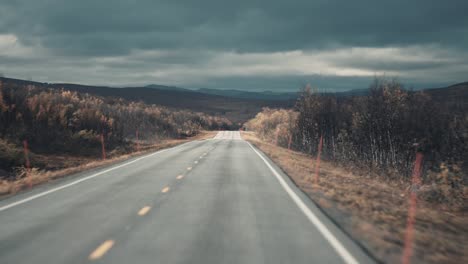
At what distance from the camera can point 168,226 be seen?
752 cm

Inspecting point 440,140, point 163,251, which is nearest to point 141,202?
point 163,251

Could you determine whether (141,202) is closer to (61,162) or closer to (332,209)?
(332,209)

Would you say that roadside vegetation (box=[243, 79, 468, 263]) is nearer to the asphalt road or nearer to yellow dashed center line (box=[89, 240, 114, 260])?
the asphalt road

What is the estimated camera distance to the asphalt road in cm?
581

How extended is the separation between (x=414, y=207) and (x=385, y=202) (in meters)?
0.74

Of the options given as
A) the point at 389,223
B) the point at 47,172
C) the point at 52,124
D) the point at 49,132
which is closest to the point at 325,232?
the point at 389,223

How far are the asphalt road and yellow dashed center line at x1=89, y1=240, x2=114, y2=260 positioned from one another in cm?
1

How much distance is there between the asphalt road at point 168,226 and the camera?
19.1ft

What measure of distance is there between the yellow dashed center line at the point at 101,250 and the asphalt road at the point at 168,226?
14mm

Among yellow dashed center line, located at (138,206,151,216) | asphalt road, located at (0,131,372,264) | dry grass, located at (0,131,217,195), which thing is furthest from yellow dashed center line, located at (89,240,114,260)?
dry grass, located at (0,131,217,195)

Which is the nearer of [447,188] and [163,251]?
[163,251]

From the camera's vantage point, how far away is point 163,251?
597 cm

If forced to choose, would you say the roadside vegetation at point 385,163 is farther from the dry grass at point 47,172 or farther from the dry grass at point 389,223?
the dry grass at point 47,172

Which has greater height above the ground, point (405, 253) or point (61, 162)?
point (405, 253)
